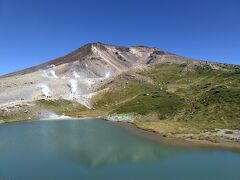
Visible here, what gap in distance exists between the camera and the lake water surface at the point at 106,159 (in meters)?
40.3

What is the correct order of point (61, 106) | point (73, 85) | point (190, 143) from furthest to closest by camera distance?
point (73, 85) → point (61, 106) → point (190, 143)

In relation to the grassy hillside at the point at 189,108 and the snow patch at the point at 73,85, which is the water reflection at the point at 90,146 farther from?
the snow patch at the point at 73,85

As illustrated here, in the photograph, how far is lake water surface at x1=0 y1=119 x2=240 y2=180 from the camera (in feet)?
132

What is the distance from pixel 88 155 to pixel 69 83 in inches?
5023

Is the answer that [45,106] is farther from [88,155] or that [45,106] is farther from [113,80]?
[88,155]

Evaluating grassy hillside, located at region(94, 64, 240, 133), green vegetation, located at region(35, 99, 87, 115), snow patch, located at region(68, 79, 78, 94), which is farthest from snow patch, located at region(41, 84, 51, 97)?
grassy hillside, located at region(94, 64, 240, 133)

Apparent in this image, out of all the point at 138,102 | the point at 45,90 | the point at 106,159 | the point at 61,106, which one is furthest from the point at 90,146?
the point at 45,90

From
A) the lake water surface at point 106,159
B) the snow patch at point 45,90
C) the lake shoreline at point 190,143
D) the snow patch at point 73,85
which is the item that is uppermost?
the snow patch at point 73,85

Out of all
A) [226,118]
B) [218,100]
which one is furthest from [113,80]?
[226,118]

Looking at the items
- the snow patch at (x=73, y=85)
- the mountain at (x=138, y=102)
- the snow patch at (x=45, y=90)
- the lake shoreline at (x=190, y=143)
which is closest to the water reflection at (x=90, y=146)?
the lake shoreline at (x=190, y=143)

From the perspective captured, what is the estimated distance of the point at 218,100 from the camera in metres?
95.1

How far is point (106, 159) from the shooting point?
50375mm

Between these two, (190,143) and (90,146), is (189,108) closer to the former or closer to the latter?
(190,143)

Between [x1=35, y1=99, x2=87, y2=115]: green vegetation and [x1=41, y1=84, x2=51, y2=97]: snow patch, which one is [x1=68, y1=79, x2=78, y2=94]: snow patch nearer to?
[x1=41, y1=84, x2=51, y2=97]: snow patch
